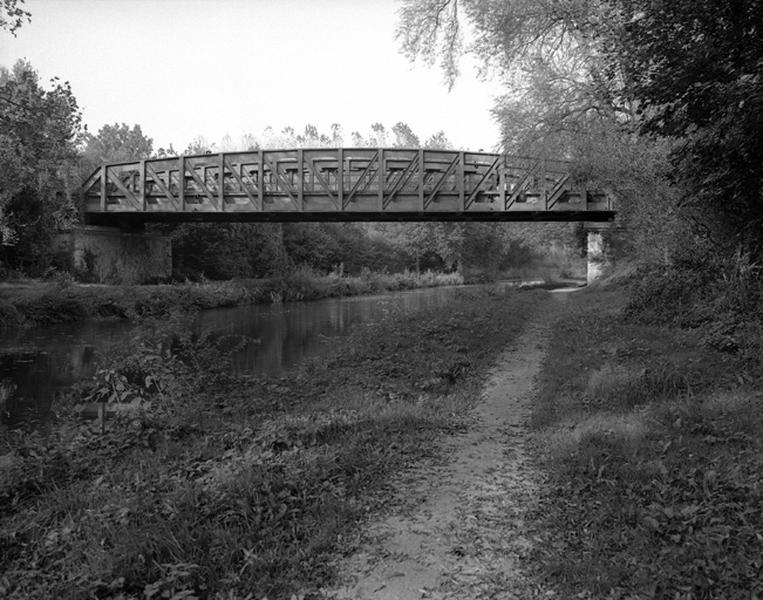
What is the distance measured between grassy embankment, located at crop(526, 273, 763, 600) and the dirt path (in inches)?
10.4

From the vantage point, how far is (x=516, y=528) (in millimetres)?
4547

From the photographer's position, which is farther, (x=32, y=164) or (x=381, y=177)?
(x=381, y=177)

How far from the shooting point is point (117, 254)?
41.1 meters

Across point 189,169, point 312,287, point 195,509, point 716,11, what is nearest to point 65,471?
point 195,509

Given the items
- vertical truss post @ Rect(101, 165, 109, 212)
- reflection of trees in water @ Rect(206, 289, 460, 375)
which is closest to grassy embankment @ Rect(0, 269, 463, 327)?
reflection of trees in water @ Rect(206, 289, 460, 375)

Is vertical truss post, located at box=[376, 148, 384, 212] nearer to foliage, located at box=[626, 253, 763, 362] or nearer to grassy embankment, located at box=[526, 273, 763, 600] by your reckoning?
foliage, located at box=[626, 253, 763, 362]

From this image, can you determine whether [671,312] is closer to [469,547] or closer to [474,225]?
[469,547]

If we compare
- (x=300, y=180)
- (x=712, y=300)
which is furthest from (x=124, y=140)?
(x=712, y=300)

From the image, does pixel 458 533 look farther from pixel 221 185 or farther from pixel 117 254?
pixel 117 254

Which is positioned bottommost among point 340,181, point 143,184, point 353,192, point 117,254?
point 117,254

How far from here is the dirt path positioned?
12.4 ft

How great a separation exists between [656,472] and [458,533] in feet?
6.66

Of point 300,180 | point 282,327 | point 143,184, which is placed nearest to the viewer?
point 282,327

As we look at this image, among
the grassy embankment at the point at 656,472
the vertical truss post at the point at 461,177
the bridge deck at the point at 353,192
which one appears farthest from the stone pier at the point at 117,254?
the grassy embankment at the point at 656,472
